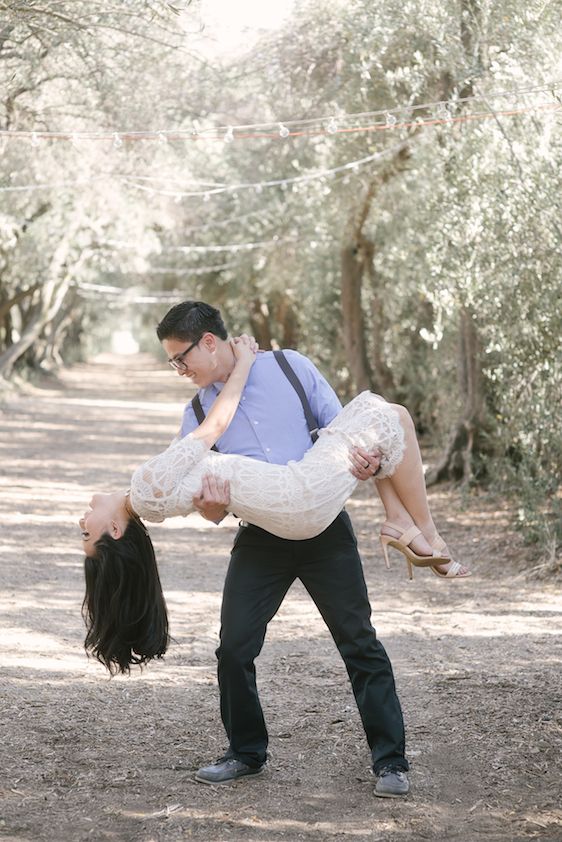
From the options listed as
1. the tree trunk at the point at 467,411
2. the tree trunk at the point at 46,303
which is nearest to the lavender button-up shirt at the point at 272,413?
the tree trunk at the point at 467,411

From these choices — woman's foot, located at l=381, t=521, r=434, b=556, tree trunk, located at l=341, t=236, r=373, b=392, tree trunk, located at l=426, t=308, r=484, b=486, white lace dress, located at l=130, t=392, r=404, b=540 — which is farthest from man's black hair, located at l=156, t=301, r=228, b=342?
tree trunk, located at l=341, t=236, r=373, b=392

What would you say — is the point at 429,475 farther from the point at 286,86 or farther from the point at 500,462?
the point at 286,86

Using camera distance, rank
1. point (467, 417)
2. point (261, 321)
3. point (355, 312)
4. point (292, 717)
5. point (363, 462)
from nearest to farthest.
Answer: point (363, 462)
point (292, 717)
point (467, 417)
point (355, 312)
point (261, 321)

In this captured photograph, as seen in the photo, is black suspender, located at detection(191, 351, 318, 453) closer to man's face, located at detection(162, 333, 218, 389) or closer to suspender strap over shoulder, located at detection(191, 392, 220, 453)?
suspender strap over shoulder, located at detection(191, 392, 220, 453)

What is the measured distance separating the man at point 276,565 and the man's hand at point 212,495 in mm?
278

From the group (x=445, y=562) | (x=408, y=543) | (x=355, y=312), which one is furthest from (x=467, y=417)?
(x=408, y=543)

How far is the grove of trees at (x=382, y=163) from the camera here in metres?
9.22

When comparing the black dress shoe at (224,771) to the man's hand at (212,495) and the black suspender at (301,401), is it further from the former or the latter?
the black suspender at (301,401)

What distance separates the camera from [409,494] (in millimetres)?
4121

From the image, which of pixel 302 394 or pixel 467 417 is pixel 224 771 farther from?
pixel 467 417

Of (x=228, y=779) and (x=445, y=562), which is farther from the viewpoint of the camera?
(x=228, y=779)

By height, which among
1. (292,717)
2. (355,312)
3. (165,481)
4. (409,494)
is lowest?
(292,717)

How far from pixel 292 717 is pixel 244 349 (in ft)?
6.67

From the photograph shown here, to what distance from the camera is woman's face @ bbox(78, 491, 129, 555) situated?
4.08 meters
